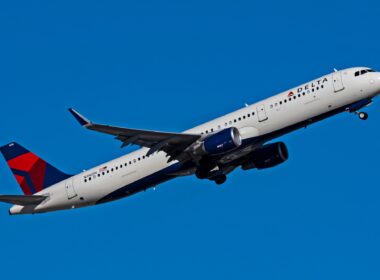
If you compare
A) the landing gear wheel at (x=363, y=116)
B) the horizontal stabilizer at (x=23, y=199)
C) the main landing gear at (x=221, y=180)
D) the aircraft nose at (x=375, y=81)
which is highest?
the aircraft nose at (x=375, y=81)

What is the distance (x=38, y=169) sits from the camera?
60562 mm

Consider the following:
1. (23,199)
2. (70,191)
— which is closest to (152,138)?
(70,191)

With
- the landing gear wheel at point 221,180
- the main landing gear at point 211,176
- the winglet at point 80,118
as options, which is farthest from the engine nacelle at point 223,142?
the winglet at point 80,118

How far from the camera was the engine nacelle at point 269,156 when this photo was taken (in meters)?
56.0


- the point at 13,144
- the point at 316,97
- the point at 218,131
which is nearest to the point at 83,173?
the point at 13,144

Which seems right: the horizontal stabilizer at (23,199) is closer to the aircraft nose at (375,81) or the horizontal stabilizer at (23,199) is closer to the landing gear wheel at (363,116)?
the landing gear wheel at (363,116)

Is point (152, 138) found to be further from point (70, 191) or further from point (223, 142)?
point (70, 191)

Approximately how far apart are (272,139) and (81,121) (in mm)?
13100

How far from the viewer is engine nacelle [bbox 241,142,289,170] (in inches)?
2205

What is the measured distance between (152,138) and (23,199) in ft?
38.3

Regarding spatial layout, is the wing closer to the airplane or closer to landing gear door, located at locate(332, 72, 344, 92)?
the airplane

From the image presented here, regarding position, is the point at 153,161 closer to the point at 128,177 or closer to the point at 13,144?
the point at 128,177

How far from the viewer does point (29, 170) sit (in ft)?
199

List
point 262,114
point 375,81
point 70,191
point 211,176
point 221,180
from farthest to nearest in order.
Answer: point 70,191, point 221,180, point 211,176, point 262,114, point 375,81
